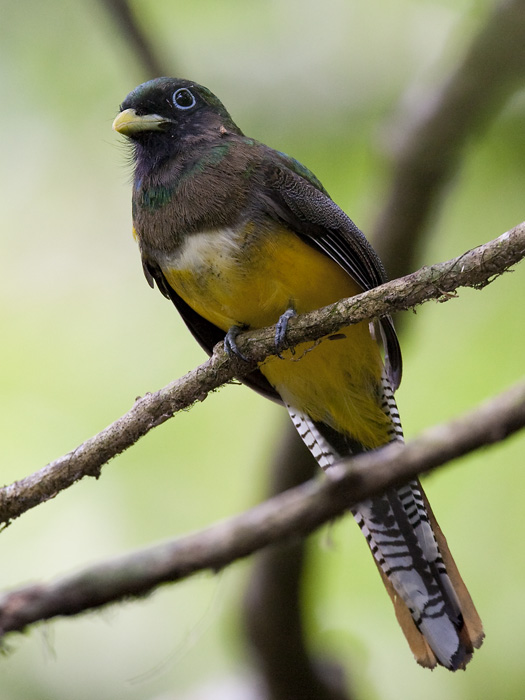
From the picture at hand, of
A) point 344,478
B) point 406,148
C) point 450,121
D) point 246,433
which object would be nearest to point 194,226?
point 406,148

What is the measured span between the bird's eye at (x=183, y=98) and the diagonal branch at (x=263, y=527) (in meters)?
2.90

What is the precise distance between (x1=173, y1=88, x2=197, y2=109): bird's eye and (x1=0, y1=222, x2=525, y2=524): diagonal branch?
1309 mm

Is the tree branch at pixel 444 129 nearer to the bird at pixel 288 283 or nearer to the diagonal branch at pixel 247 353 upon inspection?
the bird at pixel 288 283

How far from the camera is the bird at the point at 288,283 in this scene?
3.24 m

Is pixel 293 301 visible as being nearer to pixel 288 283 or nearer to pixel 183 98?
pixel 288 283

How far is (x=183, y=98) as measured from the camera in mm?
4008

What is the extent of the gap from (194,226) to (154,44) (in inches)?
73.2

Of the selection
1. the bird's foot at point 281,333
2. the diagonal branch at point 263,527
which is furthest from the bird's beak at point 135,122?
the diagonal branch at point 263,527

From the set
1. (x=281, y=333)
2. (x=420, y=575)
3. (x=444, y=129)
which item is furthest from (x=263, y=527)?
(x=444, y=129)

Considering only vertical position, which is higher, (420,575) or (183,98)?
(183,98)

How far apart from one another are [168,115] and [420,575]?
233 cm

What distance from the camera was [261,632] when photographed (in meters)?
3.92

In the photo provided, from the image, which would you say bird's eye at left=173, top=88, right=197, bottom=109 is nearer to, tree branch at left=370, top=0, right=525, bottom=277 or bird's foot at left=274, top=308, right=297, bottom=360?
tree branch at left=370, top=0, right=525, bottom=277

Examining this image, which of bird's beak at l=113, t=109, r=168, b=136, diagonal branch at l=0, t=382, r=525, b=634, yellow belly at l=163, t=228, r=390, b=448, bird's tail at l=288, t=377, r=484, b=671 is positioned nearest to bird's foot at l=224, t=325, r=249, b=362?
yellow belly at l=163, t=228, r=390, b=448
